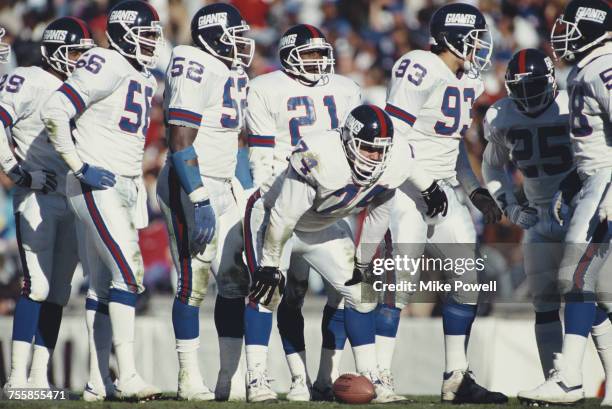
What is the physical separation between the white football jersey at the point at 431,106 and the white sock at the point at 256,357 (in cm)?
161

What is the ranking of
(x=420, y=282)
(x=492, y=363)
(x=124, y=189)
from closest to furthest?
1. (x=124, y=189)
2. (x=420, y=282)
3. (x=492, y=363)

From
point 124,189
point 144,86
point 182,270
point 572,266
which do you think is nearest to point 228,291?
point 182,270

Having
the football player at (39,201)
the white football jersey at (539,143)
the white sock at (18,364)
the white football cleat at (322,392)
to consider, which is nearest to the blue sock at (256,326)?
the white football cleat at (322,392)

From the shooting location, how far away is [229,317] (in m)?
7.06

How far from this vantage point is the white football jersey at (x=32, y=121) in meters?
7.13

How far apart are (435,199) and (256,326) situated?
4.39 ft

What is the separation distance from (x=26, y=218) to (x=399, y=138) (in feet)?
8.06

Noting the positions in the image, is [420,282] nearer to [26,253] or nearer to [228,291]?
[228,291]

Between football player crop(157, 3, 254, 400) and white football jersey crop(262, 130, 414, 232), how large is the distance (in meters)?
0.52

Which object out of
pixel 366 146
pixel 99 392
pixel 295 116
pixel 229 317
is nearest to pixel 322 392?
pixel 229 317

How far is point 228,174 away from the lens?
7.04 metres

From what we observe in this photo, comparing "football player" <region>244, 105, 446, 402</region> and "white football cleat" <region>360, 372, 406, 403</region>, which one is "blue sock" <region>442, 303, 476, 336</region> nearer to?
"football player" <region>244, 105, 446, 402</region>

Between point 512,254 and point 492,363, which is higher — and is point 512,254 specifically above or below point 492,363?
above

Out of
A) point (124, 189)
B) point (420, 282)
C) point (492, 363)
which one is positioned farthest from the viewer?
point (492, 363)
